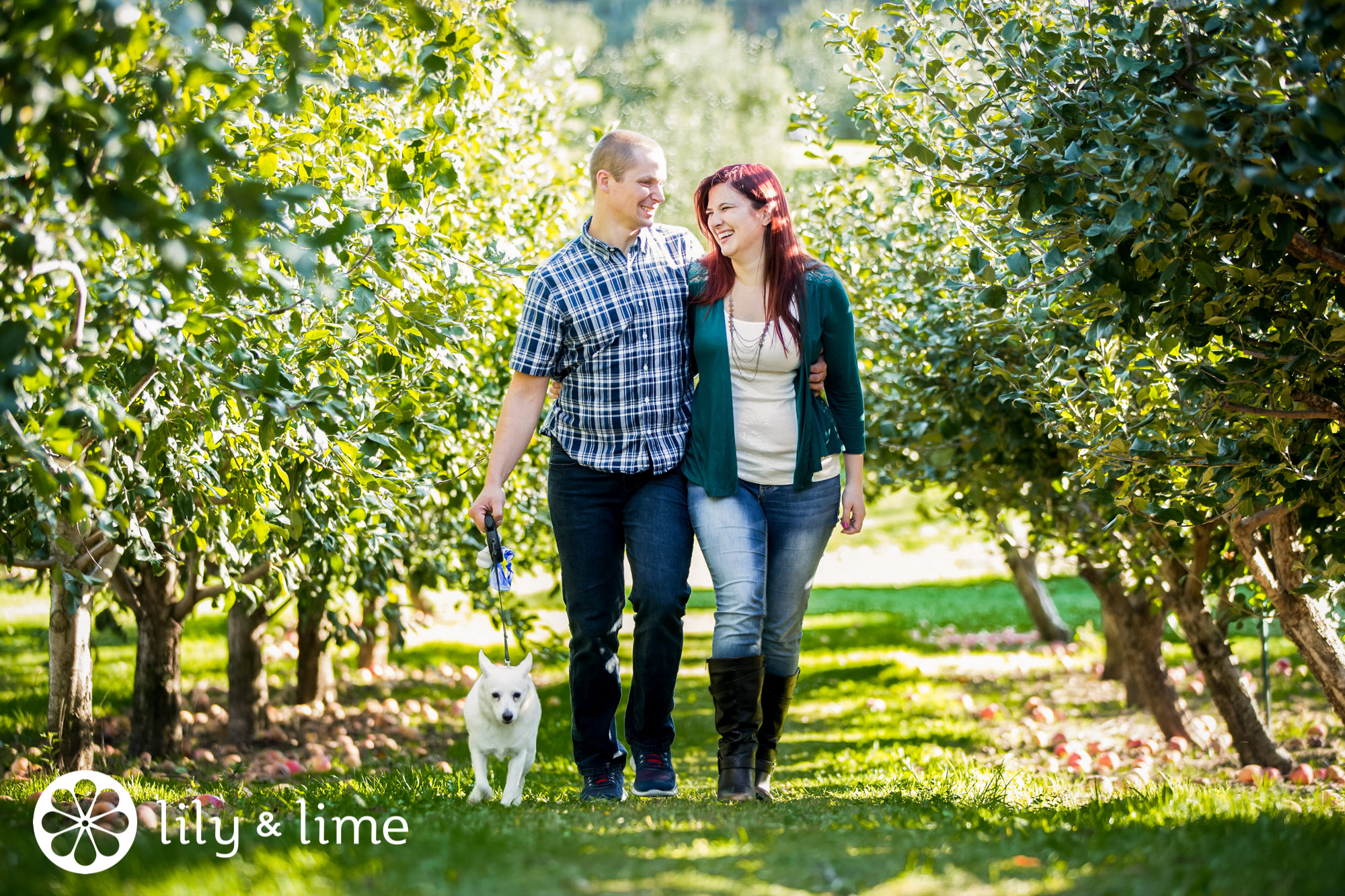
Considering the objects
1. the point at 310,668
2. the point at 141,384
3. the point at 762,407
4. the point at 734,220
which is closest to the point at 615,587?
the point at 762,407

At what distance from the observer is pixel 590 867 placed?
8.84ft

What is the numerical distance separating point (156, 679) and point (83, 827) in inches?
133

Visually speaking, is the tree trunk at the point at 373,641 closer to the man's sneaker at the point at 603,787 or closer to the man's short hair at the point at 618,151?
the man's sneaker at the point at 603,787

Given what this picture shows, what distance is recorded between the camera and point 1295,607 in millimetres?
4879

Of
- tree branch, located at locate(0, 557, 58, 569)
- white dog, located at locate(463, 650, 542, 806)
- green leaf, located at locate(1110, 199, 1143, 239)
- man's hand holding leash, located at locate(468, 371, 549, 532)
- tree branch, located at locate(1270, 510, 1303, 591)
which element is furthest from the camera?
tree branch, located at locate(1270, 510, 1303, 591)

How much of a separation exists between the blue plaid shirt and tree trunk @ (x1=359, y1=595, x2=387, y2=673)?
4.23m

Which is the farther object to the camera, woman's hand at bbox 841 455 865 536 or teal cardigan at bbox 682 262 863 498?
woman's hand at bbox 841 455 865 536

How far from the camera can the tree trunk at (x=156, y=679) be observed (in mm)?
6539

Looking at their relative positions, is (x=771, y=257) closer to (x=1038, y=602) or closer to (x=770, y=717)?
(x=770, y=717)

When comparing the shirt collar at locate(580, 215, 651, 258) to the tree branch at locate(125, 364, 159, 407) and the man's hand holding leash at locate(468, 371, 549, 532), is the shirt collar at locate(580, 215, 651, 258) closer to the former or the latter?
the man's hand holding leash at locate(468, 371, 549, 532)

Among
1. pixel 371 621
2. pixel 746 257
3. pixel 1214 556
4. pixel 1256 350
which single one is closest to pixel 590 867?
pixel 746 257

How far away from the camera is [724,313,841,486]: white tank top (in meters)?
4.18

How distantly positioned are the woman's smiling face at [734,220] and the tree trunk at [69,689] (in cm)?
316

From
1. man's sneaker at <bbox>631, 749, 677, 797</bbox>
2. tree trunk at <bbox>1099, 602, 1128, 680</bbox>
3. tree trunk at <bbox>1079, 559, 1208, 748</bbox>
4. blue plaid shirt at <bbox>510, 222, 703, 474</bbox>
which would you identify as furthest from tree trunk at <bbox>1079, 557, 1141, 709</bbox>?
blue plaid shirt at <bbox>510, 222, 703, 474</bbox>
